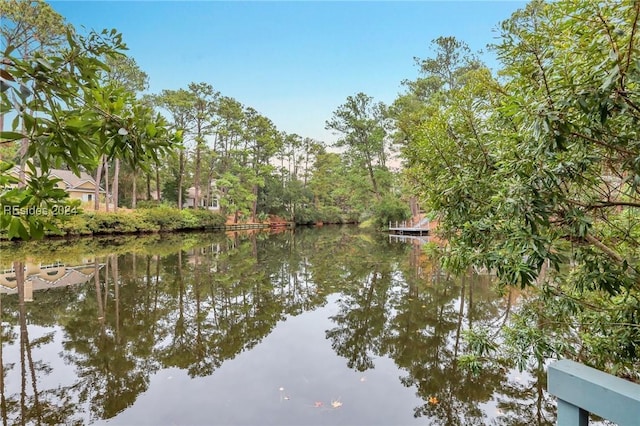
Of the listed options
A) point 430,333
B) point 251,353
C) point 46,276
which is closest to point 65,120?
point 251,353

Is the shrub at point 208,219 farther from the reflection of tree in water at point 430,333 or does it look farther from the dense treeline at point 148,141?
the reflection of tree in water at point 430,333

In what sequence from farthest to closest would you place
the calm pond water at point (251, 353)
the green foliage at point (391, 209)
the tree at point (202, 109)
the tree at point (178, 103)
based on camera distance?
the green foliage at point (391, 209) < the tree at point (202, 109) < the tree at point (178, 103) < the calm pond water at point (251, 353)

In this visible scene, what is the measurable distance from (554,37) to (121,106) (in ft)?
6.42

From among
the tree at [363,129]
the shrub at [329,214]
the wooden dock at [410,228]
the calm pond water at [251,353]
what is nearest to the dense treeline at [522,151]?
the calm pond water at [251,353]

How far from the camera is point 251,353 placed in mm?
3850

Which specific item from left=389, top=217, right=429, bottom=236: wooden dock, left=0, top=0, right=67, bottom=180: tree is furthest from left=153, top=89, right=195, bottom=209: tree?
left=389, top=217, right=429, bottom=236: wooden dock

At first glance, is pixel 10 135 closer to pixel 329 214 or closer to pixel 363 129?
pixel 363 129

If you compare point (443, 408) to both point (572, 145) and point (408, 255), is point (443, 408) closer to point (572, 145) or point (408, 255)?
point (572, 145)

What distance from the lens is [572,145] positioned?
135cm

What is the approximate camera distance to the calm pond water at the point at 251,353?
2713 mm

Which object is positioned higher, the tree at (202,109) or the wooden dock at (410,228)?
the tree at (202,109)

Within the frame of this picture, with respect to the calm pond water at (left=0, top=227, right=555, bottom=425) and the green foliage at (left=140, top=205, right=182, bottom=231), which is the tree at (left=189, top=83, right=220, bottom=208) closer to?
the green foliage at (left=140, top=205, right=182, bottom=231)

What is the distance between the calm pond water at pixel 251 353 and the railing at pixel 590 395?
2056 mm

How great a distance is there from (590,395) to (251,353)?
3592mm
